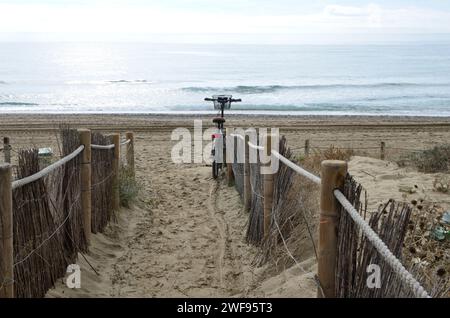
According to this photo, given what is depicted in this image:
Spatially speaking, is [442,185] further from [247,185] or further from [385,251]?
[385,251]

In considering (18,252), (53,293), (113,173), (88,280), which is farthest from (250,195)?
(18,252)

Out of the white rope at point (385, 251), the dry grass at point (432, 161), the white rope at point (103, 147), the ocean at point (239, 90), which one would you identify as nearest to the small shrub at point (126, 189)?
the white rope at point (103, 147)

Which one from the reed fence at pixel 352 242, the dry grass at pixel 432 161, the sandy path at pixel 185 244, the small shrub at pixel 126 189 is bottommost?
the sandy path at pixel 185 244

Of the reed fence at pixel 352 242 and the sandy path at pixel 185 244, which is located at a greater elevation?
the reed fence at pixel 352 242

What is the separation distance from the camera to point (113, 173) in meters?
6.40

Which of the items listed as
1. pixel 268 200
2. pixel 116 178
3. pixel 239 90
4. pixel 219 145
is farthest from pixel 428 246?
pixel 239 90

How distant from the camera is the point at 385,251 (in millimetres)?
2379

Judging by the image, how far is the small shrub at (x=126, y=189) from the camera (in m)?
6.97

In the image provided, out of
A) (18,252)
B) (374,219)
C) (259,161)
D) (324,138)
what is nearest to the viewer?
(374,219)

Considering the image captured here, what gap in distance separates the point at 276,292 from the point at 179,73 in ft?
178

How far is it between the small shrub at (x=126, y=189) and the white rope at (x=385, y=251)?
14.3ft

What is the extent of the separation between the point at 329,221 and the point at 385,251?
2.34 feet

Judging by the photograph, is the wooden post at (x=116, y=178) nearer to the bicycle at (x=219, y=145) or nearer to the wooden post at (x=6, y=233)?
the bicycle at (x=219, y=145)
